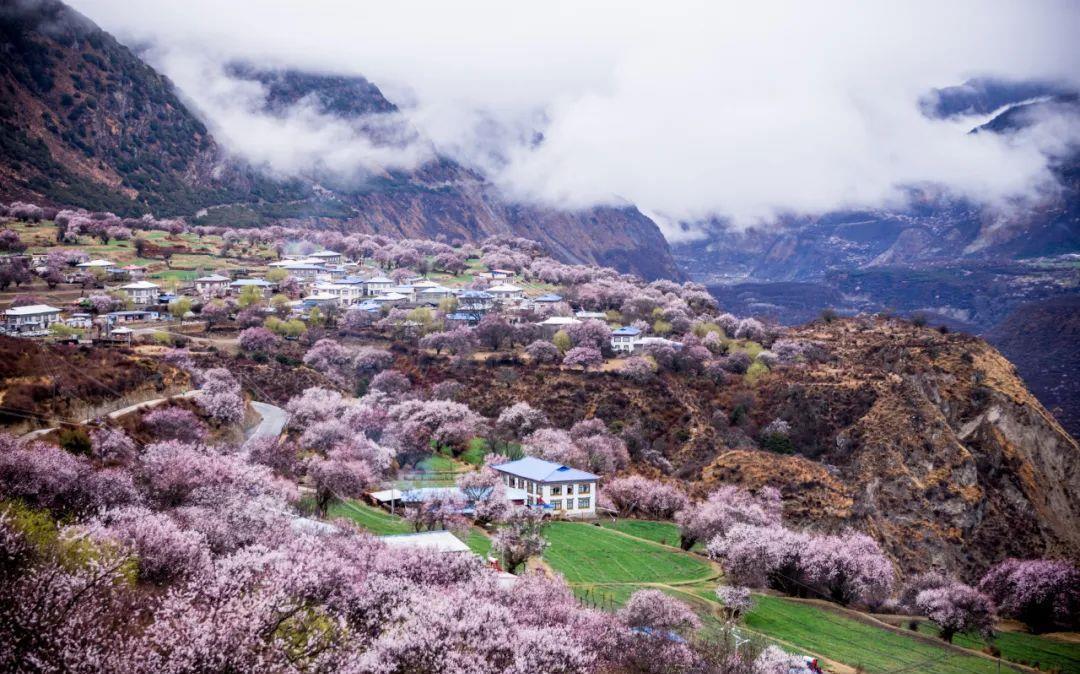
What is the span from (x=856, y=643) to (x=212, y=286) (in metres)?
71.3

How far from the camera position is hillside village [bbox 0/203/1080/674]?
70.4ft

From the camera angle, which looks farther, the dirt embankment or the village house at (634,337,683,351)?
the village house at (634,337,683,351)

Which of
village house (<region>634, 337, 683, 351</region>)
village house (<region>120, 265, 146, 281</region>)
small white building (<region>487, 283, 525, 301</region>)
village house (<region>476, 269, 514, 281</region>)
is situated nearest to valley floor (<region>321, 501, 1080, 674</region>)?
village house (<region>634, 337, 683, 351</region>)

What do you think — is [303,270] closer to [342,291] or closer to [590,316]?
[342,291]


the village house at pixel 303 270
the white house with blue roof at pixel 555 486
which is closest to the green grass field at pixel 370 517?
the white house with blue roof at pixel 555 486

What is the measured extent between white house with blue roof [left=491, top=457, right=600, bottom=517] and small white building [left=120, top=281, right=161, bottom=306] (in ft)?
143

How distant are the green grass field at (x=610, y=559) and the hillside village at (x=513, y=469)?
0.67ft

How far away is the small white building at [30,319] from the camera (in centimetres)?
5900

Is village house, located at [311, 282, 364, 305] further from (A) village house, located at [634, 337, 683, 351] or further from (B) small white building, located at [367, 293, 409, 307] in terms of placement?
(A) village house, located at [634, 337, 683, 351]

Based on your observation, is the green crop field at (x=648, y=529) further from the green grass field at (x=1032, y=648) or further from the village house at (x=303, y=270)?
the village house at (x=303, y=270)

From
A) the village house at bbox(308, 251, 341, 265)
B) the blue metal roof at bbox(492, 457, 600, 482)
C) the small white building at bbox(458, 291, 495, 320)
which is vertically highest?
the village house at bbox(308, 251, 341, 265)

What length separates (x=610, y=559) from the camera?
37.1 metres

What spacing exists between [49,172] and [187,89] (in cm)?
7730

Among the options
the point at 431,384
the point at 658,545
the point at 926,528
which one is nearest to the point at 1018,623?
the point at 926,528
